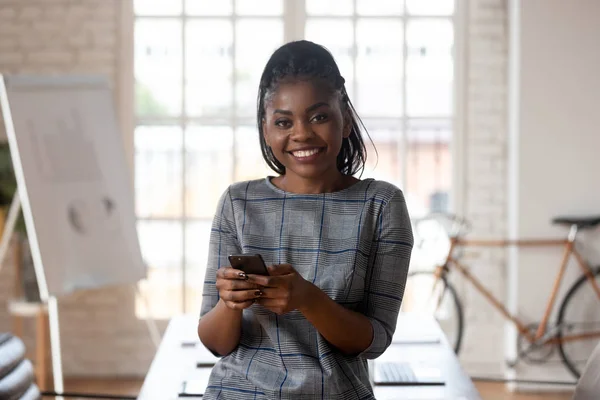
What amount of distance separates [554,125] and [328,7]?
1442 millimetres

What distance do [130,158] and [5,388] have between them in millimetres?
2842

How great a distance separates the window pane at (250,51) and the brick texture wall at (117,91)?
0.69 meters

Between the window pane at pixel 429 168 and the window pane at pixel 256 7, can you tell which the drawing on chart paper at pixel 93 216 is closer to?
the window pane at pixel 256 7

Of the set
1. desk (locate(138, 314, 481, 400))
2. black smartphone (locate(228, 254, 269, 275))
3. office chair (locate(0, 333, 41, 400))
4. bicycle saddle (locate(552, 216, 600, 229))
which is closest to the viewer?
black smartphone (locate(228, 254, 269, 275))

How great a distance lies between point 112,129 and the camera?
13.1 ft

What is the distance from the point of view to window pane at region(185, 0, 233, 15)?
200 inches

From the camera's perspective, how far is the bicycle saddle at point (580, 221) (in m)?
4.61

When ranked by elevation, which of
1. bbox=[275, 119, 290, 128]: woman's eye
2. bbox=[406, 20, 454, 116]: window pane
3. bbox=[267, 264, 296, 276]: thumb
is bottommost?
bbox=[267, 264, 296, 276]: thumb

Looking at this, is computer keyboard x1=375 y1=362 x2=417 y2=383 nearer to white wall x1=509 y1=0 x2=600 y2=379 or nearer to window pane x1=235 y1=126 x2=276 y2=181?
white wall x1=509 y1=0 x2=600 y2=379

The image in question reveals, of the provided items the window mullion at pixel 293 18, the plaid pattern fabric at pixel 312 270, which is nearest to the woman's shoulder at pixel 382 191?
the plaid pattern fabric at pixel 312 270

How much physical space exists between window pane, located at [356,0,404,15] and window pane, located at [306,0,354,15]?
2.3 inches

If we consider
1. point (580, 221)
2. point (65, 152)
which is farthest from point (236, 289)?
point (580, 221)

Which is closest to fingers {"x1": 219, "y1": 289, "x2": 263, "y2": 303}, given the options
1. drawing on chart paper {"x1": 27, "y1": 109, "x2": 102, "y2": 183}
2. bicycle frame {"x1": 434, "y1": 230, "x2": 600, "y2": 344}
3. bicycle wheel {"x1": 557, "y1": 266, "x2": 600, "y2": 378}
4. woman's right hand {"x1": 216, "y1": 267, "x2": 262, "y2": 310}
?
woman's right hand {"x1": 216, "y1": 267, "x2": 262, "y2": 310}

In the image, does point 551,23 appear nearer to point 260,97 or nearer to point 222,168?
point 222,168
